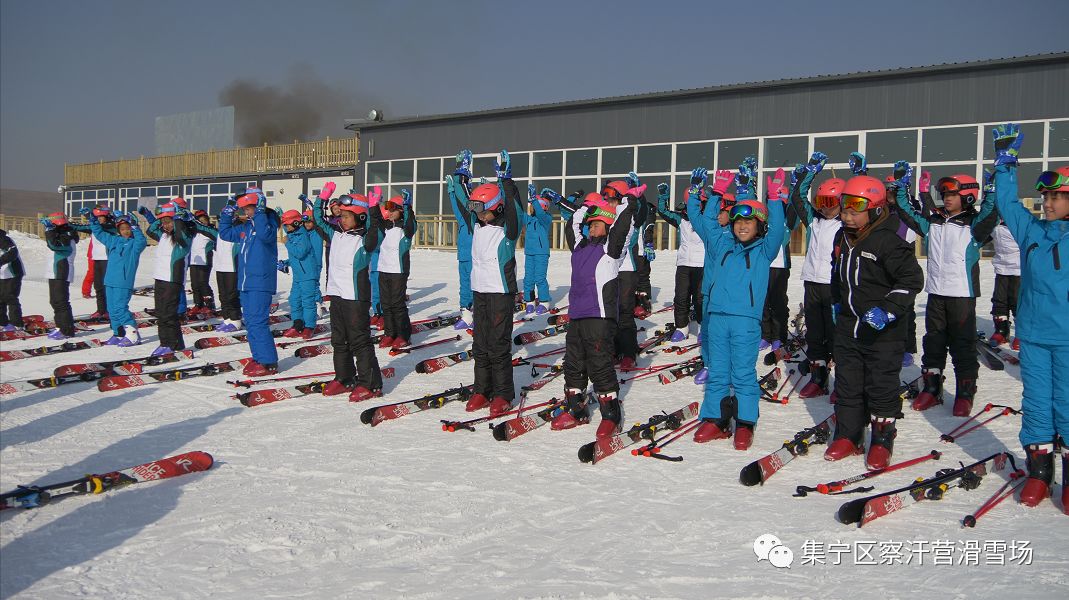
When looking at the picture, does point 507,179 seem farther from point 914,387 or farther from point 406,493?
point 914,387

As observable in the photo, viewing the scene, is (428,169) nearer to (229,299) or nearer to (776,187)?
(229,299)

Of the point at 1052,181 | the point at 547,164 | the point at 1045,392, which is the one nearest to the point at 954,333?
the point at 1045,392

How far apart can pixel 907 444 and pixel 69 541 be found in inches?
242

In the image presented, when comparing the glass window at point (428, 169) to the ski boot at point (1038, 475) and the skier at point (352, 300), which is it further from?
the ski boot at point (1038, 475)

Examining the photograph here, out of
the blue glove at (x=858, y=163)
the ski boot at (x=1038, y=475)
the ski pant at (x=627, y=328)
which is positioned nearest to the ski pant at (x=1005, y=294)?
the blue glove at (x=858, y=163)

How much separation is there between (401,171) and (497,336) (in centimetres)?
2811

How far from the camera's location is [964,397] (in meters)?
7.44

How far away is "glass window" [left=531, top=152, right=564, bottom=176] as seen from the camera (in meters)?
30.0

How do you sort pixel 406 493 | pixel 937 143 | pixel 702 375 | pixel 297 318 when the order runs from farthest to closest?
1. pixel 937 143
2. pixel 297 318
3. pixel 702 375
4. pixel 406 493

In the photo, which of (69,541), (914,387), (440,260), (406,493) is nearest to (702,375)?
(914,387)

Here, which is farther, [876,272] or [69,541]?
[876,272]

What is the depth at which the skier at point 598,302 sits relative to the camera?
6984 mm

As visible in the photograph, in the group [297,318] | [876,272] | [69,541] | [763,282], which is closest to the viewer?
[69,541]

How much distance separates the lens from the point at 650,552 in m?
4.34
